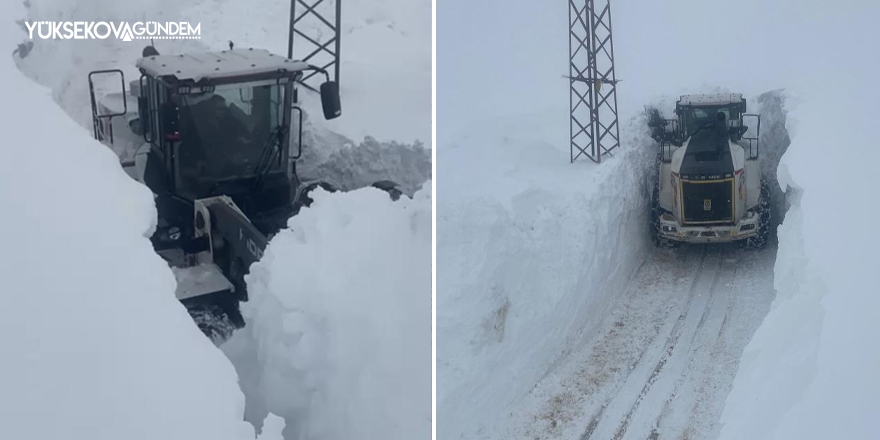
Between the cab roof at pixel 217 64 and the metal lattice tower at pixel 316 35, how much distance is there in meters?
0.05

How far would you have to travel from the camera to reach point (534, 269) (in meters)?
3.64

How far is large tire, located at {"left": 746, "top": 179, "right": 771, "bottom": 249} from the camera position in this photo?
3658 mm

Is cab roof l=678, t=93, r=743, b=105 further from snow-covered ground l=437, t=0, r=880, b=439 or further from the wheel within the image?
the wheel

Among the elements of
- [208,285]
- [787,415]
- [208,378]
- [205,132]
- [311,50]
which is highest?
[311,50]

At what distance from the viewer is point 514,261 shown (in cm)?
360

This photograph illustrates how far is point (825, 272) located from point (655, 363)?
72 centimetres

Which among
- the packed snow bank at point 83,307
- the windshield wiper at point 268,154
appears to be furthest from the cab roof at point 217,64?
the packed snow bank at point 83,307

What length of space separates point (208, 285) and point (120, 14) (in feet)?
2.87

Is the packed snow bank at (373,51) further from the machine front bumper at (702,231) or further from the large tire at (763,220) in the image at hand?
the large tire at (763,220)

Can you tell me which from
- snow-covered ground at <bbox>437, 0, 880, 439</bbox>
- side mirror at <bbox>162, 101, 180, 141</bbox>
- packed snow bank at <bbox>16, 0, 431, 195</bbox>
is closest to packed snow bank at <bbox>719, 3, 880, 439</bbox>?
snow-covered ground at <bbox>437, 0, 880, 439</bbox>

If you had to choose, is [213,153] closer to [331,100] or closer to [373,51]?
[331,100]

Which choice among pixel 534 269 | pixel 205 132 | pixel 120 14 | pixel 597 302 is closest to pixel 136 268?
pixel 205 132

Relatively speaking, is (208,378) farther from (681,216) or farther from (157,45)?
(681,216)

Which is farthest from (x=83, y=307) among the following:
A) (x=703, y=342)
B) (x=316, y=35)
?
(x=703, y=342)
